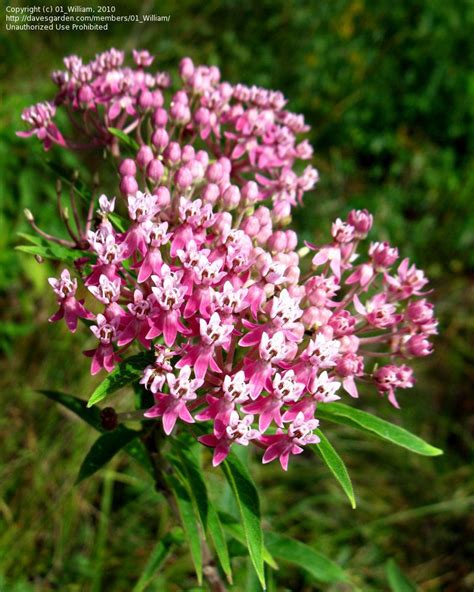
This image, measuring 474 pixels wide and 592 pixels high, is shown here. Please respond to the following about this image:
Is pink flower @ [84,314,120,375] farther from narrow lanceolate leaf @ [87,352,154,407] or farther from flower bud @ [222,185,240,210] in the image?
flower bud @ [222,185,240,210]

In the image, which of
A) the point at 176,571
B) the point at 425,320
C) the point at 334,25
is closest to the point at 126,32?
the point at 334,25

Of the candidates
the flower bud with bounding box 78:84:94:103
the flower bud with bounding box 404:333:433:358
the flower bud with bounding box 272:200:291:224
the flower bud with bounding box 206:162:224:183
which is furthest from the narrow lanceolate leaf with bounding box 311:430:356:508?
the flower bud with bounding box 78:84:94:103

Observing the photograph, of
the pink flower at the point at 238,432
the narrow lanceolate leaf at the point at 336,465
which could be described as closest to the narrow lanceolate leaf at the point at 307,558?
the narrow lanceolate leaf at the point at 336,465

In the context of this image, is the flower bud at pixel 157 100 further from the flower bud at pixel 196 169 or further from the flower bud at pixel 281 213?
the flower bud at pixel 281 213

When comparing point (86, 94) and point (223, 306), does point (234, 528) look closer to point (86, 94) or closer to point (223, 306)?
point (223, 306)

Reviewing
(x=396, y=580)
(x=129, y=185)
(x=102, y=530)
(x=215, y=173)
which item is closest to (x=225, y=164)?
(x=215, y=173)

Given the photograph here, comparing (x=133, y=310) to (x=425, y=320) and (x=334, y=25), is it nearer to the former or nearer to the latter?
(x=425, y=320)
